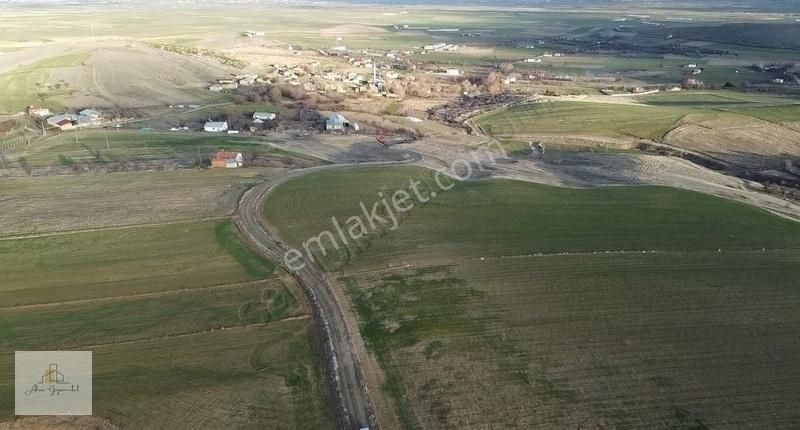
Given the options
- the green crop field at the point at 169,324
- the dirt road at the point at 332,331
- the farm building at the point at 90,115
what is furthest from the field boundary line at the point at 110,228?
the farm building at the point at 90,115

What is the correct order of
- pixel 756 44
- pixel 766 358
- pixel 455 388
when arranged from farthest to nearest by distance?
pixel 756 44 → pixel 766 358 → pixel 455 388

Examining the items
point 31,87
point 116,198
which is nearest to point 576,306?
point 116,198

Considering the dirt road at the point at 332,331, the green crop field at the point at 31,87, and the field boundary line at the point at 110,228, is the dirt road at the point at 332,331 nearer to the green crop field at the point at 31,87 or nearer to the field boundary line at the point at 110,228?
the field boundary line at the point at 110,228

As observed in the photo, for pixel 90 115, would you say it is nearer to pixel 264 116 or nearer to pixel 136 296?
pixel 264 116

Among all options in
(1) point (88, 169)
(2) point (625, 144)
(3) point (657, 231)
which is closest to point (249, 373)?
(3) point (657, 231)

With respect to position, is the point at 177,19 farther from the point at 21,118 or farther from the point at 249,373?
the point at 249,373
